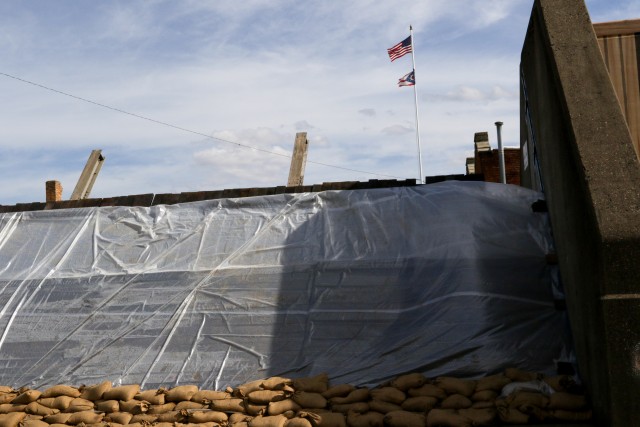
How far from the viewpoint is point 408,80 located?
23.7m

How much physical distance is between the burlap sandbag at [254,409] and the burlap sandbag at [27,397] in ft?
6.90

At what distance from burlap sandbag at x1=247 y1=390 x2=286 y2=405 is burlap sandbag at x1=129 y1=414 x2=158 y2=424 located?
0.87m

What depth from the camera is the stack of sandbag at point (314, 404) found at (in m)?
6.07

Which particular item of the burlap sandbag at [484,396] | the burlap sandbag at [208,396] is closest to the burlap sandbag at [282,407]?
the burlap sandbag at [208,396]

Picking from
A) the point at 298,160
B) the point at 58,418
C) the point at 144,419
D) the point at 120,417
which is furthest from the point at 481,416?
the point at 298,160

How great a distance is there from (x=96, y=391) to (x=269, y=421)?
1.82 metres

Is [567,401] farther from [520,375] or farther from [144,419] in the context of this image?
[144,419]

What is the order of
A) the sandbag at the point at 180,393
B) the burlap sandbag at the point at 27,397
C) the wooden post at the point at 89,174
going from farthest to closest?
the wooden post at the point at 89,174, the burlap sandbag at the point at 27,397, the sandbag at the point at 180,393

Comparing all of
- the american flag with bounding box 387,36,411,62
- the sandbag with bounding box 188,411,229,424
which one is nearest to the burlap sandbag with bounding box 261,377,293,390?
the sandbag with bounding box 188,411,229,424

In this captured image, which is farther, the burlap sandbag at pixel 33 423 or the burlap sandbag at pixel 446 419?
the burlap sandbag at pixel 33 423

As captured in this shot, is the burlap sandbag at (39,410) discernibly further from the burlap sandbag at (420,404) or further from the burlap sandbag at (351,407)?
the burlap sandbag at (420,404)

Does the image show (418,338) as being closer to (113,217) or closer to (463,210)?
(463,210)

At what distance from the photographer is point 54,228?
9844mm

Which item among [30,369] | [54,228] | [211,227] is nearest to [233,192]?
[211,227]
